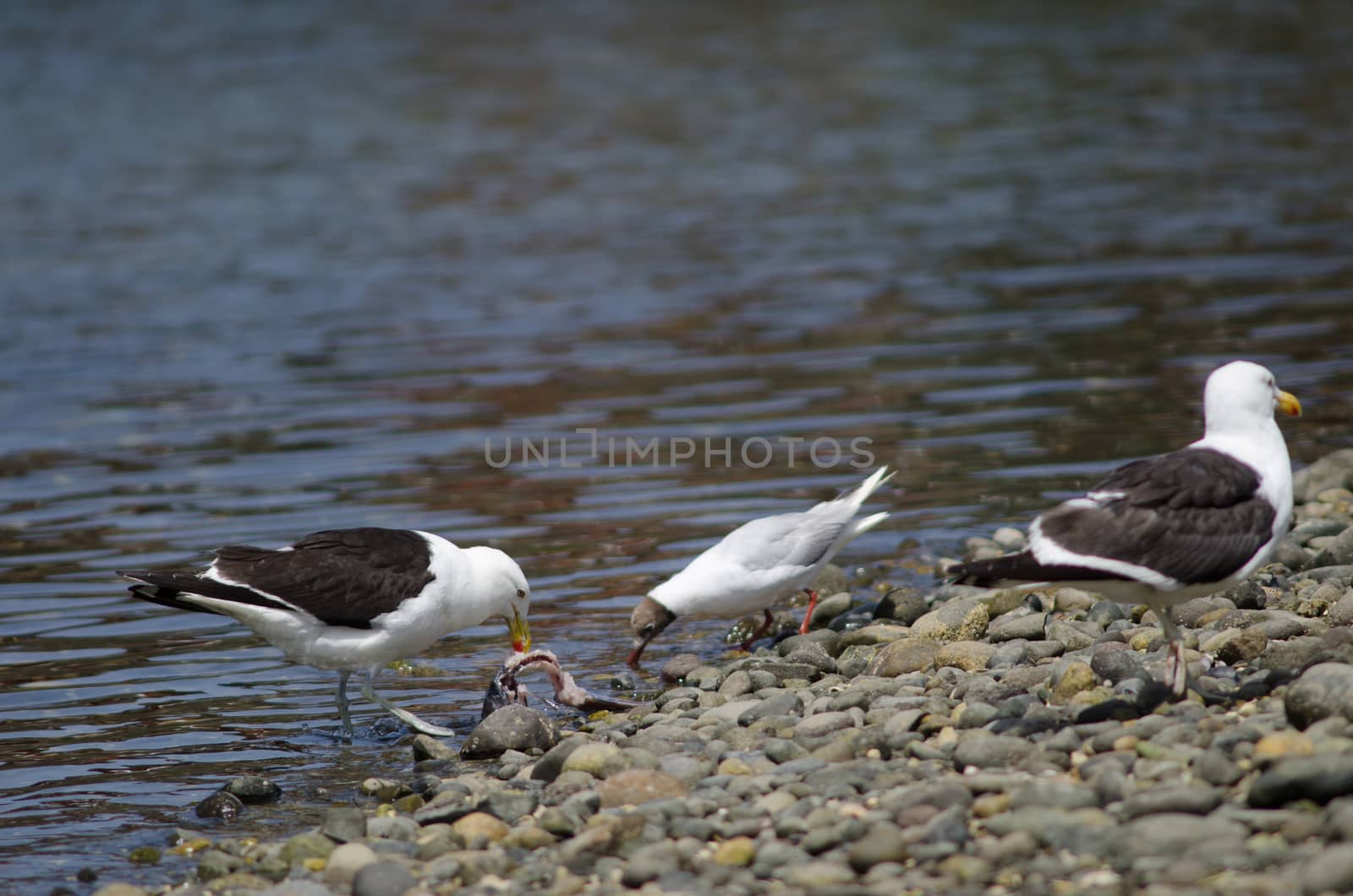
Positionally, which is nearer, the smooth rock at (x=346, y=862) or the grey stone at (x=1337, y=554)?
the smooth rock at (x=346, y=862)

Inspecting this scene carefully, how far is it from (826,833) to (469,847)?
4.76ft

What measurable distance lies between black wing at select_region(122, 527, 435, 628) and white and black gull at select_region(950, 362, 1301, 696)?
2908 mm

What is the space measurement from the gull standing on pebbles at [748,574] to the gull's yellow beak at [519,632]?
2.09 ft

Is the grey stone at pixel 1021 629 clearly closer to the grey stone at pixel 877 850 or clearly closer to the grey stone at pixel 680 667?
the grey stone at pixel 680 667

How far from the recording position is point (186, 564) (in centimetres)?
1018

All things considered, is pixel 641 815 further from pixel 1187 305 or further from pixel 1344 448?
pixel 1187 305

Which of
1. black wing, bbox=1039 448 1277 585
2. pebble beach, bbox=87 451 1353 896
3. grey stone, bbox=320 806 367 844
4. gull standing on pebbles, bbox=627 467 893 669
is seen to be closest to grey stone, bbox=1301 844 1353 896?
pebble beach, bbox=87 451 1353 896

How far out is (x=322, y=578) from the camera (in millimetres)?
7664

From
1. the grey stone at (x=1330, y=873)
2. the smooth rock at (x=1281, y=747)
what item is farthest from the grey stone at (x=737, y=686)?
the grey stone at (x=1330, y=873)

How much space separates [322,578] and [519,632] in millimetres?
1317

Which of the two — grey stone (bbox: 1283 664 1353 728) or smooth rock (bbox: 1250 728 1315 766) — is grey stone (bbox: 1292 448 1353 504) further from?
smooth rock (bbox: 1250 728 1315 766)

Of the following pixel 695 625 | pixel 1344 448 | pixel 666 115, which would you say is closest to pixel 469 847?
pixel 695 625

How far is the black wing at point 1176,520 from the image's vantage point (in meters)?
6.16

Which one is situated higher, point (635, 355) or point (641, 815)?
point (635, 355)
